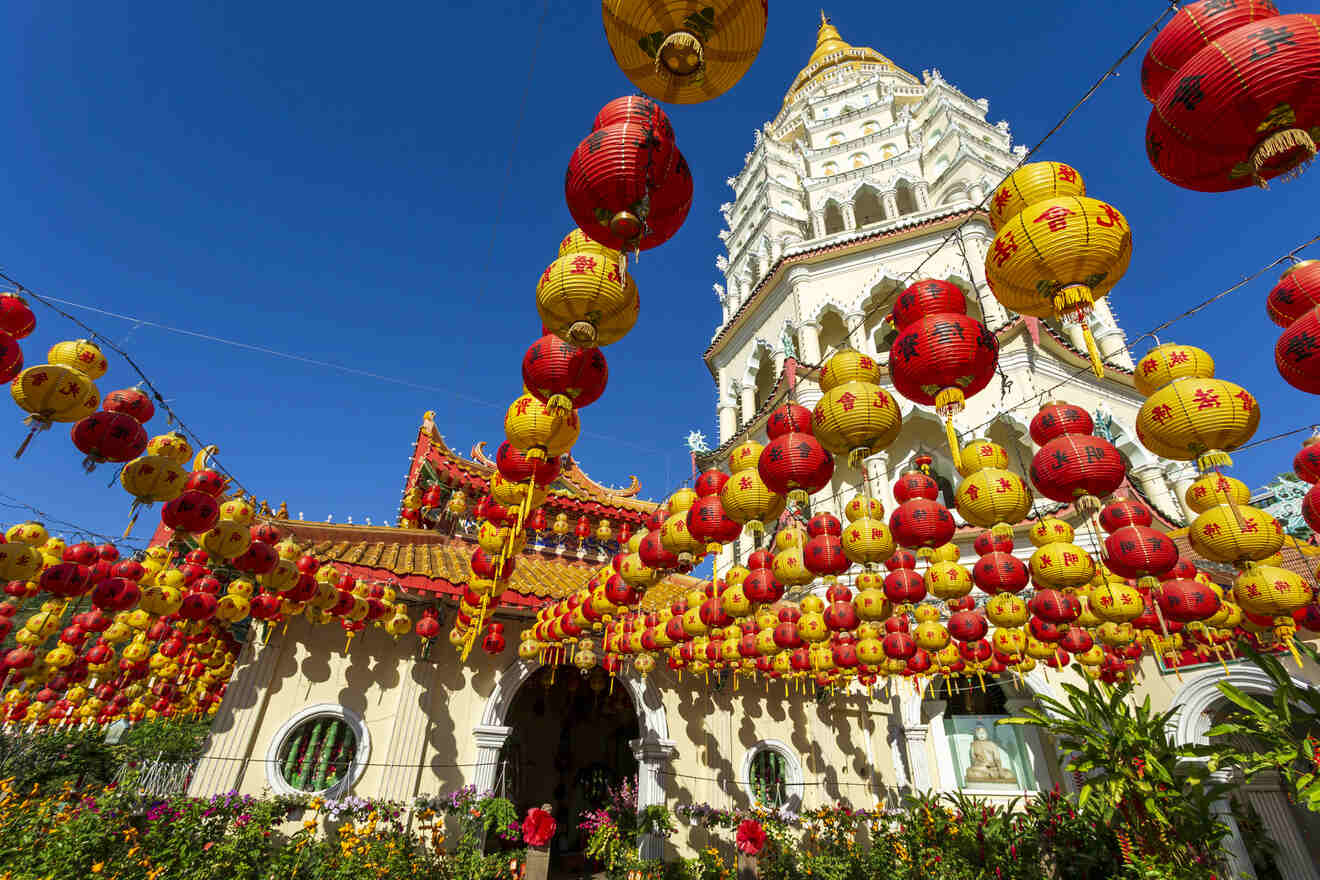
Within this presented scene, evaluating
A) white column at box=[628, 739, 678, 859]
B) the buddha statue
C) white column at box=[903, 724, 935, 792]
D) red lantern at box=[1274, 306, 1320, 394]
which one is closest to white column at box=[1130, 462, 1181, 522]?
the buddha statue

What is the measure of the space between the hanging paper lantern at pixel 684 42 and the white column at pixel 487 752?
378 inches

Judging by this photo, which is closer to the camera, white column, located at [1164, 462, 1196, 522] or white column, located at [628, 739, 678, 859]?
white column, located at [628, 739, 678, 859]

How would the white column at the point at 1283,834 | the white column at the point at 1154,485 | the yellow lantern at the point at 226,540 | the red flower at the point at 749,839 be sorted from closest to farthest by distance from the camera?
the yellow lantern at the point at 226,540, the red flower at the point at 749,839, the white column at the point at 1283,834, the white column at the point at 1154,485

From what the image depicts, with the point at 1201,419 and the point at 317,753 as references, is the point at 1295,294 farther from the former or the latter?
the point at 317,753

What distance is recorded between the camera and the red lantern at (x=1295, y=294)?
450 centimetres

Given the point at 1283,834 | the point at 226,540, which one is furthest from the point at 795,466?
the point at 1283,834

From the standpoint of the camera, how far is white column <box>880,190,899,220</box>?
18938 millimetres

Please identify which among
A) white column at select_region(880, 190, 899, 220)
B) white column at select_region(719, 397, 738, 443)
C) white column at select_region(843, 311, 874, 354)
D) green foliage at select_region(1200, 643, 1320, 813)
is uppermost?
white column at select_region(880, 190, 899, 220)

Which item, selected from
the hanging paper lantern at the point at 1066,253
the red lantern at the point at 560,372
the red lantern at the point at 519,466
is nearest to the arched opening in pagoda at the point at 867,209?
the hanging paper lantern at the point at 1066,253

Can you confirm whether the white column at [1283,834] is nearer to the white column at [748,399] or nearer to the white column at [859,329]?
the white column at [859,329]

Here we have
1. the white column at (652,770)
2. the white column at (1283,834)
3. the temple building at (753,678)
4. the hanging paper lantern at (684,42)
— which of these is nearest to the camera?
the hanging paper lantern at (684,42)

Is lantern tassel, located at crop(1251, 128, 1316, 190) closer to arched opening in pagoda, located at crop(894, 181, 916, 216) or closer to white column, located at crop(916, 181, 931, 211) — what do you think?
white column, located at crop(916, 181, 931, 211)

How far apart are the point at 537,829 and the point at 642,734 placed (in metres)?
4.26

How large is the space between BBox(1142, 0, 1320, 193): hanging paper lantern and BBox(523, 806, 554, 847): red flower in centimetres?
843
